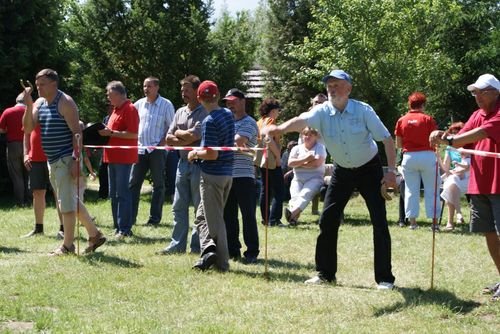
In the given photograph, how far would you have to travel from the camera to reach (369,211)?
22.6ft

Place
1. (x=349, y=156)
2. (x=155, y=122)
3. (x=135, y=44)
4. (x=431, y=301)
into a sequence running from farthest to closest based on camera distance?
(x=135, y=44), (x=155, y=122), (x=349, y=156), (x=431, y=301)

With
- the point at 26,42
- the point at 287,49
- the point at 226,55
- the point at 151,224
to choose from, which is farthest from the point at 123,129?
the point at 287,49

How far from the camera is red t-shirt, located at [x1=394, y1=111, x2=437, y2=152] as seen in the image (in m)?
11.3

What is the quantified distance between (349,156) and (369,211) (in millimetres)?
569

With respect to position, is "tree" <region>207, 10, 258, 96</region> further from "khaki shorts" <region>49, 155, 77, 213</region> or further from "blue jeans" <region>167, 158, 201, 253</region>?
"khaki shorts" <region>49, 155, 77, 213</region>

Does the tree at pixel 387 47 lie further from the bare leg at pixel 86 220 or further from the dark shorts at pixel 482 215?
the dark shorts at pixel 482 215

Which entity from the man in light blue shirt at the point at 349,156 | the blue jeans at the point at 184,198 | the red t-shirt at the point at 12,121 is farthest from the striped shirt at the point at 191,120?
the red t-shirt at the point at 12,121

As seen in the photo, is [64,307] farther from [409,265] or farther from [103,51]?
[103,51]

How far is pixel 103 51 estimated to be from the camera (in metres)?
19.1

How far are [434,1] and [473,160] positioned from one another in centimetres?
1653

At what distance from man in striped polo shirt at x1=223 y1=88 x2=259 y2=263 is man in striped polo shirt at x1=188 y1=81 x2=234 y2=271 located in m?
0.87

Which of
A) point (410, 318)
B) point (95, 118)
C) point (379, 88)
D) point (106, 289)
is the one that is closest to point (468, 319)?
point (410, 318)

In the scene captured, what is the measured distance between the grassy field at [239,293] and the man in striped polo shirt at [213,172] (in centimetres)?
29

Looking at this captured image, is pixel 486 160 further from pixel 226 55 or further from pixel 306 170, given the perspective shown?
pixel 226 55
